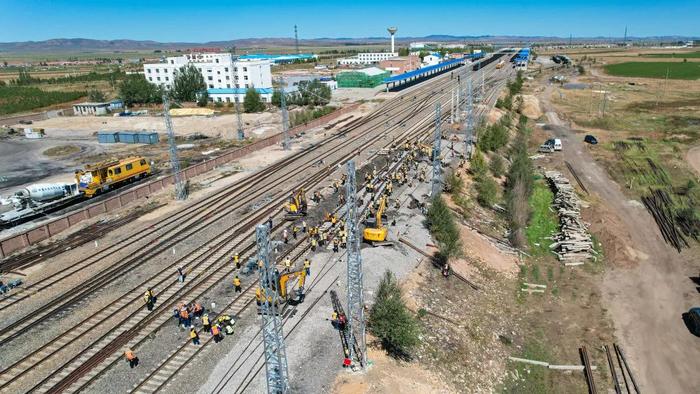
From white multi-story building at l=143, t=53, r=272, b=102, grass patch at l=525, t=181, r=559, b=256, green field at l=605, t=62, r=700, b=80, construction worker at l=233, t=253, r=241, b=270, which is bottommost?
grass patch at l=525, t=181, r=559, b=256

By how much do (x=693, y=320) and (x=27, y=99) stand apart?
13344 cm

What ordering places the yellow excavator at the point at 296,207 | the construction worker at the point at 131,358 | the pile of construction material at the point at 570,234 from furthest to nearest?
the yellow excavator at the point at 296,207
the pile of construction material at the point at 570,234
the construction worker at the point at 131,358

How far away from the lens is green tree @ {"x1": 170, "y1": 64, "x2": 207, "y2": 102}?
334 ft

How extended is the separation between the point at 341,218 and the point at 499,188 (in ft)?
68.5

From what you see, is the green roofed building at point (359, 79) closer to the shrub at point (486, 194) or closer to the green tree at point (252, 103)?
the green tree at point (252, 103)

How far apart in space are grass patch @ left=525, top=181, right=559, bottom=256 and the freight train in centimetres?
3804

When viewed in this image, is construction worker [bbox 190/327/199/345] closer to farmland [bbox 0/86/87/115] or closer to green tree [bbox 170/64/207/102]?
green tree [bbox 170/64/207/102]

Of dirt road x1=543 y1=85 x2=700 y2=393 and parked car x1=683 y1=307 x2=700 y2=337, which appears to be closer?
dirt road x1=543 y1=85 x2=700 y2=393

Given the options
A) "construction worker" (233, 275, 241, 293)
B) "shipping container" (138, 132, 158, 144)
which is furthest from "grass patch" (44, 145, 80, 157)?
"construction worker" (233, 275, 241, 293)

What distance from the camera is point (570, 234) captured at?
37.2m

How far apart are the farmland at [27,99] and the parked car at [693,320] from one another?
124239 millimetres

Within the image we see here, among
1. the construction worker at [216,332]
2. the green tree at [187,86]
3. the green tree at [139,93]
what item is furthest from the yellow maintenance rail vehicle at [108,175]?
the green tree at [139,93]

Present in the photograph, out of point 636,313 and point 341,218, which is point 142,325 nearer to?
point 341,218

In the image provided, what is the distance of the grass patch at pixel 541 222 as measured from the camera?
123 ft
